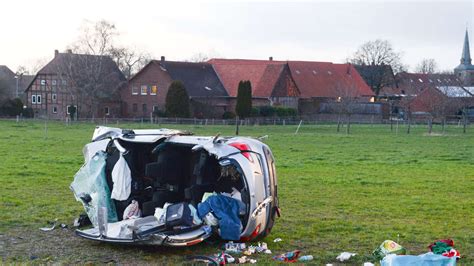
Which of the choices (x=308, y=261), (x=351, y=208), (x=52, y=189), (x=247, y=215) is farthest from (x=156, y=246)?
(x=52, y=189)

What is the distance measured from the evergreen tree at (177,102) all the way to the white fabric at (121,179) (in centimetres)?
5628

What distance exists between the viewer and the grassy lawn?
943cm

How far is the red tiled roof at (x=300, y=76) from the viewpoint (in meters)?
77.1

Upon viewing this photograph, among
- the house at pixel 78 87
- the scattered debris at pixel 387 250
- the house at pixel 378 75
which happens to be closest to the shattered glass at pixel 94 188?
the scattered debris at pixel 387 250

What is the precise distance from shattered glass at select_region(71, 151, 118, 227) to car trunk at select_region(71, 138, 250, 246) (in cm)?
2

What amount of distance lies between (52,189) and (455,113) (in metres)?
62.7

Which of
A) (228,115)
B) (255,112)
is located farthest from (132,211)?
(228,115)

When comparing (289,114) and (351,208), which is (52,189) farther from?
(289,114)

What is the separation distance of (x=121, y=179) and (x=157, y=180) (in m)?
0.59

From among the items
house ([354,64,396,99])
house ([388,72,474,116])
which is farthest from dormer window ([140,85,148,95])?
house ([354,64,396,99])

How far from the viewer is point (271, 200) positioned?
32.6 feet

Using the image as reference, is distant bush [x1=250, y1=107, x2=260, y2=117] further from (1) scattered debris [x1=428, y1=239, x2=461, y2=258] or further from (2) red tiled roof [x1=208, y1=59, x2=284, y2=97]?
(1) scattered debris [x1=428, y1=239, x2=461, y2=258]

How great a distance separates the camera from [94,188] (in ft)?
35.1

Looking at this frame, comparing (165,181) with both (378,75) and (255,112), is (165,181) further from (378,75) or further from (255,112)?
(378,75)
